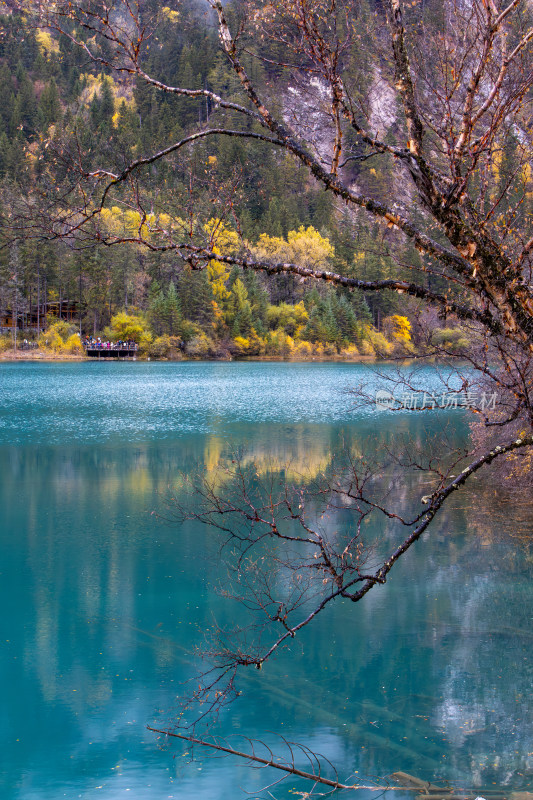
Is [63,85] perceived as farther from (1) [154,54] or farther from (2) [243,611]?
(2) [243,611]

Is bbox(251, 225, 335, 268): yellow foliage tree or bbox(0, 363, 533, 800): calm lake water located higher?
bbox(251, 225, 335, 268): yellow foliage tree

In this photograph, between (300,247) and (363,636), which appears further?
(300,247)

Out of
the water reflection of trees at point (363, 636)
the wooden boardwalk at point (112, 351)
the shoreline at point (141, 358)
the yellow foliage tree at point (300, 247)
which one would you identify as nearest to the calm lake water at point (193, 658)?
the water reflection of trees at point (363, 636)

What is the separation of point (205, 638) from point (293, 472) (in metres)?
9.38

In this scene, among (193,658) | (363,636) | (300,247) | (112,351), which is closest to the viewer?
(193,658)

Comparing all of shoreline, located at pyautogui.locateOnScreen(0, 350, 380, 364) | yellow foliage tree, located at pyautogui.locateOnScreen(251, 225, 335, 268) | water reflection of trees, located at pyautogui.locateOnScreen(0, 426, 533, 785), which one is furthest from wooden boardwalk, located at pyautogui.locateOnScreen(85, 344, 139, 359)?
water reflection of trees, located at pyautogui.locateOnScreen(0, 426, 533, 785)

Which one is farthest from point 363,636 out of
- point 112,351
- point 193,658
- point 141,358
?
point 112,351

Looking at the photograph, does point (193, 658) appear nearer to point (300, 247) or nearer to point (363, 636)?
point (363, 636)

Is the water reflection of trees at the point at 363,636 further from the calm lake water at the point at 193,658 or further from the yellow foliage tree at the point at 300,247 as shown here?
the yellow foliage tree at the point at 300,247

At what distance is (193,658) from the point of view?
9.09 m

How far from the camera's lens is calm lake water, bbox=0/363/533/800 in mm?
7047

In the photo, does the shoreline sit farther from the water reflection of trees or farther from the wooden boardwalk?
the water reflection of trees

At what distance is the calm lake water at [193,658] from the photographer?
705 centimetres

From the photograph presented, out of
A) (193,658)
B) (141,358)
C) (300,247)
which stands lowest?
(193,658)
